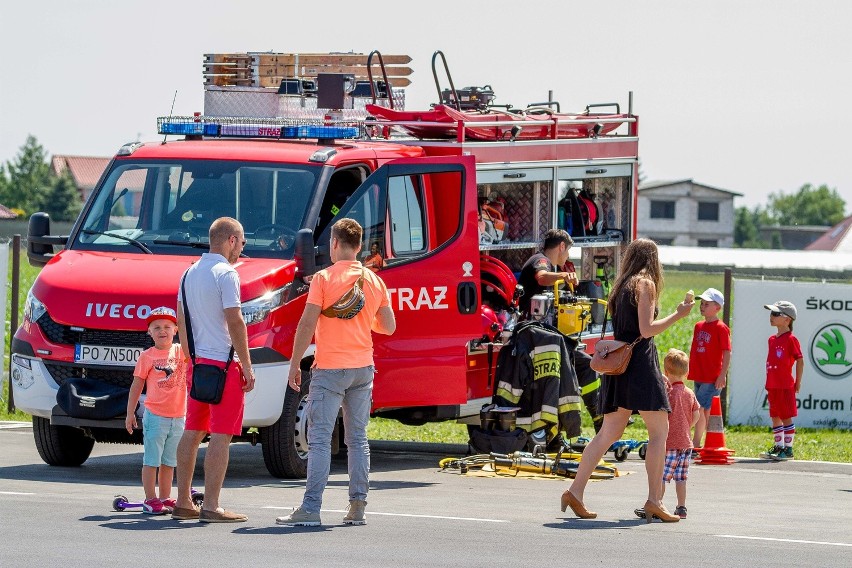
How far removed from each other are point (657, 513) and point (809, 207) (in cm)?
16606

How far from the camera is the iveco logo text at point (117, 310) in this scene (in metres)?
11.3

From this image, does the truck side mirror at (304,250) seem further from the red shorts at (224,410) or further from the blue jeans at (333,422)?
the red shorts at (224,410)

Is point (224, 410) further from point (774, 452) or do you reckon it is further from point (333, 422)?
point (774, 452)

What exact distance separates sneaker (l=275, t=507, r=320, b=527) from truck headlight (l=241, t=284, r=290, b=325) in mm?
2298

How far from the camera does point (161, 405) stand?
393 inches

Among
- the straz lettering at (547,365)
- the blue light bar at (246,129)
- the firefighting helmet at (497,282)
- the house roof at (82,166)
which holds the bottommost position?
the straz lettering at (547,365)

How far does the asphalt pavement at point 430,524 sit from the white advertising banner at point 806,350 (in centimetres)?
409

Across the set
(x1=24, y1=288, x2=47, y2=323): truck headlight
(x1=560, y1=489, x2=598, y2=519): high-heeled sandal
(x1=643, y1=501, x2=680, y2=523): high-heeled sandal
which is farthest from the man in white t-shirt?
(x1=24, y1=288, x2=47, y2=323): truck headlight

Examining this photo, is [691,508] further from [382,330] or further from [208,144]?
[208,144]

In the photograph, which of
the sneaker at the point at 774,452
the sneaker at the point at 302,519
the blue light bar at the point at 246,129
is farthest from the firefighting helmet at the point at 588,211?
the sneaker at the point at 302,519

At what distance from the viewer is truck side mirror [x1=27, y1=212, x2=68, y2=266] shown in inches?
501

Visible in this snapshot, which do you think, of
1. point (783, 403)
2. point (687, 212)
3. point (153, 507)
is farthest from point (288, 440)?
point (687, 212)

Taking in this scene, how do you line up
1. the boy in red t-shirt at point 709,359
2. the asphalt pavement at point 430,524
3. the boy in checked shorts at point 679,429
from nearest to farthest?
the asphalt pavement at point 430,524 → the boy in checked shorts at point 679,429 → the boy in red t-shirt at point 709,359

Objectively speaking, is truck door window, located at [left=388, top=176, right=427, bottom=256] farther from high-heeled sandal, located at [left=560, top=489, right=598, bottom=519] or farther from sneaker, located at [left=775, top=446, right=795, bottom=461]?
sneaker, located at [left=775, top=446, right=795, bottom=461]
